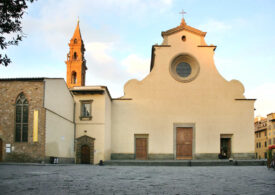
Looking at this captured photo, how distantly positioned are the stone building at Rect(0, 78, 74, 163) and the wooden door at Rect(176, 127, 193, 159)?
40.8ft

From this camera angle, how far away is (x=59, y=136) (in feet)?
77.8

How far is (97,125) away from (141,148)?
213 inches

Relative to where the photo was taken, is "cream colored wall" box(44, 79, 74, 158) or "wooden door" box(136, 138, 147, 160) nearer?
"cream colored wall" box(44, 79, 74, 158)

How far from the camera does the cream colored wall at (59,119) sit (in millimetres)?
21844

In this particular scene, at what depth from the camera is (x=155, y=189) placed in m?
9.06

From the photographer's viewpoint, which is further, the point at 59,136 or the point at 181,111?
the point at 181,111

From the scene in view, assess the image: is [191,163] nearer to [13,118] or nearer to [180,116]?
[180,116]

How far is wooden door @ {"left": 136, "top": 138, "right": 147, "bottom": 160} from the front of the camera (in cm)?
3000

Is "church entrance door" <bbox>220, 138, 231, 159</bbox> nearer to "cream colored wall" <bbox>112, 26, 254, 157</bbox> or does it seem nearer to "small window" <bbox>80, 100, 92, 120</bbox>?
"cream colored wall" <bbox>112, 26, 254, 157</bbox>

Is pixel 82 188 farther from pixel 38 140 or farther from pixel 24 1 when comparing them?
Answer: pixel 38 140

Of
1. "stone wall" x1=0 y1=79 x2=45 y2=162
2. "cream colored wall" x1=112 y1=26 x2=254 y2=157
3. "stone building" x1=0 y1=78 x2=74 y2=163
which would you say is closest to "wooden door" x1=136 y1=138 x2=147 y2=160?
"cream colored wall" x1=112 y1=26 x2=254 y2=157

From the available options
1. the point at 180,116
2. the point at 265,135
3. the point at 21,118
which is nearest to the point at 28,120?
the point at 21,118

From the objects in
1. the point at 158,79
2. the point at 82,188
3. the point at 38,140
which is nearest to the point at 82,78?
the point at 158,79

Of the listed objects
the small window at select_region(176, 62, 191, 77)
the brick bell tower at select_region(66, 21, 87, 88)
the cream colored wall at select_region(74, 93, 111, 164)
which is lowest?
the cream colored wall at select_region(74, 93, 111, 164)
